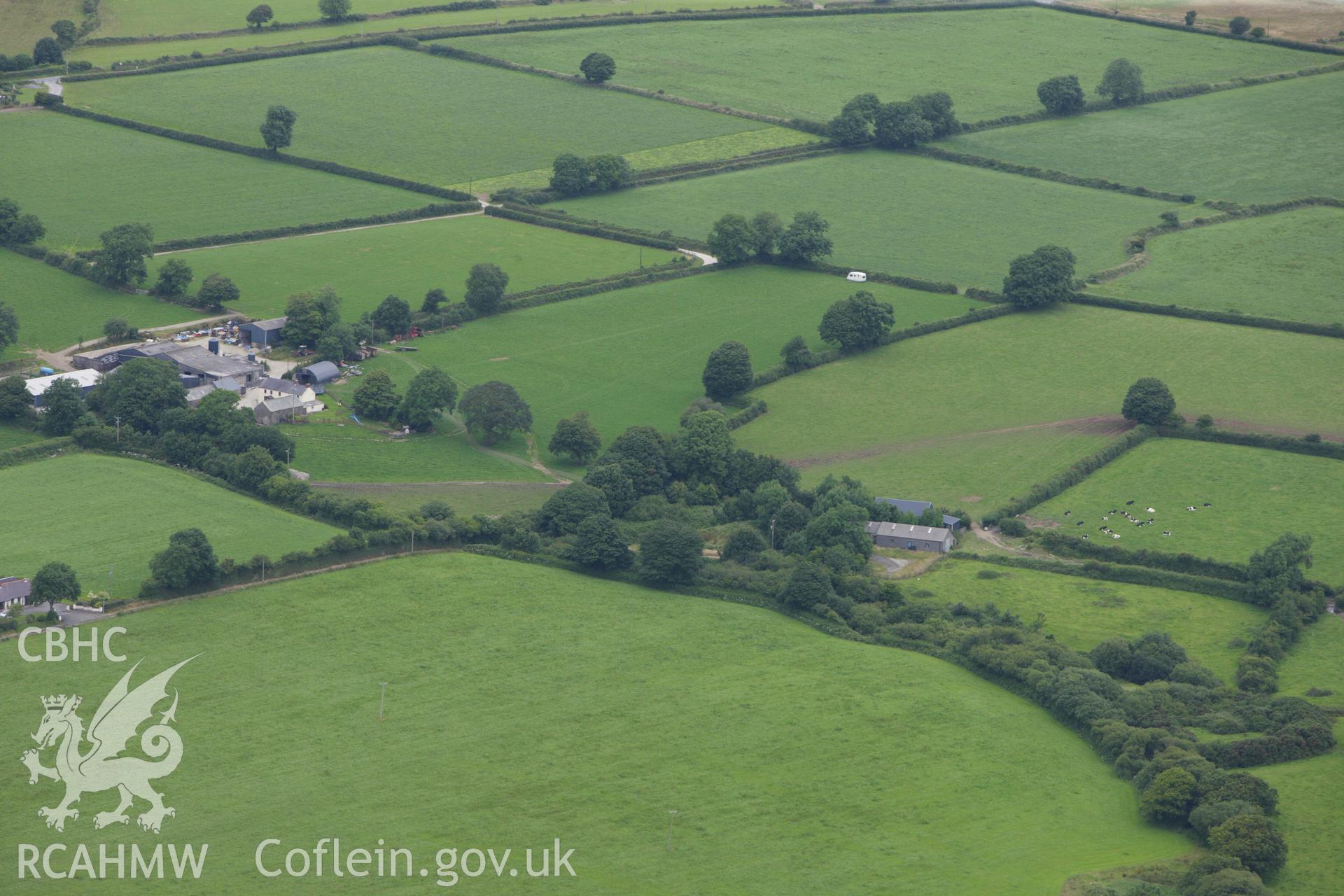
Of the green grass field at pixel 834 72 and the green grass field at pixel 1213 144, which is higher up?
the green grass field at pixel 834 72

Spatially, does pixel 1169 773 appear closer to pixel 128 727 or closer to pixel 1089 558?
→ pixel 1089 558

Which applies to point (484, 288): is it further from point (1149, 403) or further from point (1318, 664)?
point (1318, 664)

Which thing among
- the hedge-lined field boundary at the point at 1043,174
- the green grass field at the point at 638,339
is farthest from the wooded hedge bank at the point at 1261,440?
the hedge-lined field boundary at the point at 1043,174

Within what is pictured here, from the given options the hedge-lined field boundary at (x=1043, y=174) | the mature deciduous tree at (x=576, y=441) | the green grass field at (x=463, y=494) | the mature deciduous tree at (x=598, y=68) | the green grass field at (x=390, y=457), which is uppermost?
the mature deciduous tree at (x=598, y=68)

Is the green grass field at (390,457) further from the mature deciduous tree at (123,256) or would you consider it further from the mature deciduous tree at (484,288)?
the mature deciduous tree at (123,256)

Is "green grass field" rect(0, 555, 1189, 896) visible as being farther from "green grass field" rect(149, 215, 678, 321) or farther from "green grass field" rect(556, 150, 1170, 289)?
"green grass field" rect(556, 150, 1170, 289)

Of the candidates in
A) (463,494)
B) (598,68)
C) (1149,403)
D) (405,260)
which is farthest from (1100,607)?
(598,68)

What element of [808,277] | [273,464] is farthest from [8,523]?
[808,277]
